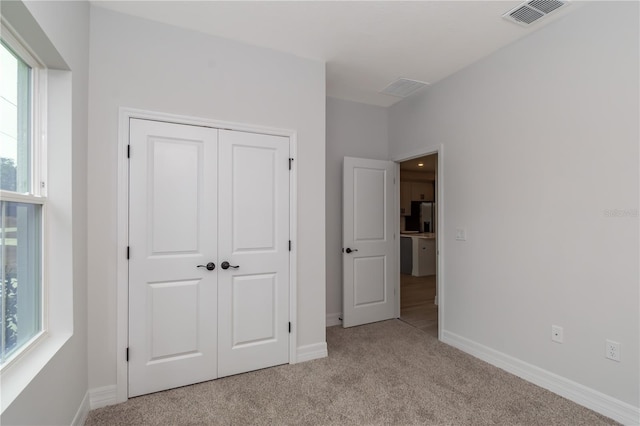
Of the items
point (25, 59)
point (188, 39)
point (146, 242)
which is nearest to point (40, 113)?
point (25, 59)

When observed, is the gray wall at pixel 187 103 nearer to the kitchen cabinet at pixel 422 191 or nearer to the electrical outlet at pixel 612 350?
the electrical outlet at pixel 612 350

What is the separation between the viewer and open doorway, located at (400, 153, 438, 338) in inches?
168

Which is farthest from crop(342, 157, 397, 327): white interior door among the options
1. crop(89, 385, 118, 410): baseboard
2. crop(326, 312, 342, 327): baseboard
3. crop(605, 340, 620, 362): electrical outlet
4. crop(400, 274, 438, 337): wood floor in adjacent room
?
crop(89, 385, 118, 410): baseboard

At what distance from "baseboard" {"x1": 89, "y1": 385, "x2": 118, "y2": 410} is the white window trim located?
26.3 inches

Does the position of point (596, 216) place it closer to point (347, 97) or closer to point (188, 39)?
point (347, 97)

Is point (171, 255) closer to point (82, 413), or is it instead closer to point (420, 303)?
point (82, 413)

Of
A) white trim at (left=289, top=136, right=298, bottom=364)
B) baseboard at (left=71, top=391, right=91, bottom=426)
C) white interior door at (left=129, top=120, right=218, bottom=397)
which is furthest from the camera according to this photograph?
white trim at (left=289, top=136, right=298, bottom=364)

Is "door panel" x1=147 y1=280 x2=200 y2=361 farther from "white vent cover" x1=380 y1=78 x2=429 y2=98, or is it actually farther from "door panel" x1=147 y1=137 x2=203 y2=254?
"white vent cover" x1=380 y1=78 x2=429 y2=98

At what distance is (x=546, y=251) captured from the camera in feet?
8.02

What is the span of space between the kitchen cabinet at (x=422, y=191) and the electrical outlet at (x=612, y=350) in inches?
263

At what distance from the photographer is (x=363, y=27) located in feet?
8.10

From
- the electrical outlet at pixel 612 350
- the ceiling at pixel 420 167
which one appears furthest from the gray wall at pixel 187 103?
the ceiling at pixel 420 167

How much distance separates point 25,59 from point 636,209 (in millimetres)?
3531

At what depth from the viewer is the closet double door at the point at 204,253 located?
7.61 ft
